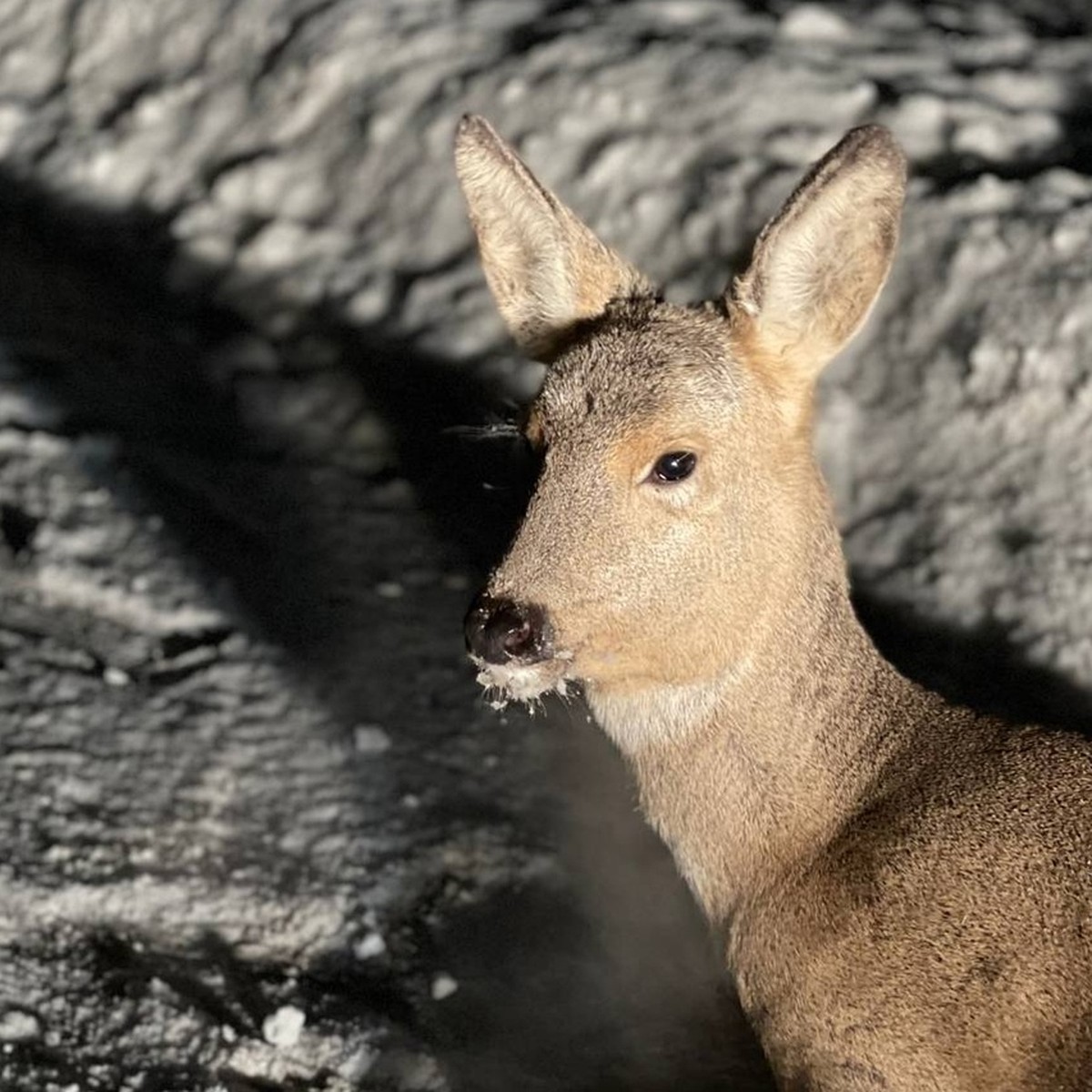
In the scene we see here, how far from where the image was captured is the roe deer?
296 centimetres

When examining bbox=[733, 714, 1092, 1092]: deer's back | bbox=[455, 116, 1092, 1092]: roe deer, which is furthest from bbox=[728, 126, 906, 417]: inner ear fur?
bbox=[733, 714, 1092, 1092]: deer's back

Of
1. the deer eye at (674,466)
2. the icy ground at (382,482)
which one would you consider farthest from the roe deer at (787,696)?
the icy ground at (382,482)

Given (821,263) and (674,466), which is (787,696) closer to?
(674,466)

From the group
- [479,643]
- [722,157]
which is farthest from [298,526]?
[479,643]

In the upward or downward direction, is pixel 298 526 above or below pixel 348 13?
below

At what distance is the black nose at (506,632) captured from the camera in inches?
112

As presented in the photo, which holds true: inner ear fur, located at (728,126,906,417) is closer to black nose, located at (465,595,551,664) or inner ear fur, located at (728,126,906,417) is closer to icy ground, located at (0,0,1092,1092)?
black nose, located at (465,595,551,664)

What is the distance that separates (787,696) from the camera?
3.21m

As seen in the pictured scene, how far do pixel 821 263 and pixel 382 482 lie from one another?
2384 millimetres

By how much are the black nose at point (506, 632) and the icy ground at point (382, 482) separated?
3.70 feet

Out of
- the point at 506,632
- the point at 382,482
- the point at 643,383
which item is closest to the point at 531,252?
the point at 643,383

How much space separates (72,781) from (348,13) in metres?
3.03

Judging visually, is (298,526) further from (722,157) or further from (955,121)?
(955,121)

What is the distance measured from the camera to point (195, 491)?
523cm
